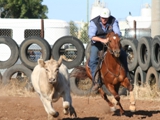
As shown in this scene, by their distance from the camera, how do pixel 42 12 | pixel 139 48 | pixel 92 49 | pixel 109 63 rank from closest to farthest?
pixel 109 63
pixel 92 49
pixel 139 48
pixel 42 12

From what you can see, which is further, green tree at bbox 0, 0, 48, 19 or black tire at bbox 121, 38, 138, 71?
green tree at bbox 0, 0, 48, 19

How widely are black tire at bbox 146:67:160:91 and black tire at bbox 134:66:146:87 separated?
0.32 metres

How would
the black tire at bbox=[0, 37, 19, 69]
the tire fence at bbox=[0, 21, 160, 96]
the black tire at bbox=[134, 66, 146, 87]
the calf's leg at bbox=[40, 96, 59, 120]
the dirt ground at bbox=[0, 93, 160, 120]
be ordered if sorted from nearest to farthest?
the calf's leg at bbox=[40, 96, 59, 120]
the dirt ground at bbox=[0, 93, 160, 120]
the tire fence at bbox=[0, 21, 160, 96]
the black tire at bbox=[134, 66, 146, 87]
the black tire at bbox=[0, 37, 19, 69]

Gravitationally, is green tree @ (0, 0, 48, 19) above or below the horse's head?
above

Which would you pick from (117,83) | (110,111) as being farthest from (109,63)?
(110,111)

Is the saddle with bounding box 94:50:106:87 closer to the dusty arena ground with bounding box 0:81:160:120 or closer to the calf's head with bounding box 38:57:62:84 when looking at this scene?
the dusty arena ground with bounding box 0:81:160:120

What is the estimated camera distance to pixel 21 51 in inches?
754

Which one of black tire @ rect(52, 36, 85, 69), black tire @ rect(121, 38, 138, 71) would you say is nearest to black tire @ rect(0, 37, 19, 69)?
black tire @ rect(52, 36, 85, 69)

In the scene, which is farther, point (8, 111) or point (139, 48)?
point (139, 48)

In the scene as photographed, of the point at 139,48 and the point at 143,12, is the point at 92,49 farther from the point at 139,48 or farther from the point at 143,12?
the point at 143,12

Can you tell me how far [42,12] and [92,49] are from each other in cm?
4964

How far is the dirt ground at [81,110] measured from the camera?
462 inches

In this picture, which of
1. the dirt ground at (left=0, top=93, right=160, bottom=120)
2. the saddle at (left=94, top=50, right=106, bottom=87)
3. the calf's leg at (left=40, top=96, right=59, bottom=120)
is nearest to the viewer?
the calf's leg at (left=40, top=96, right=59, bottom=120)

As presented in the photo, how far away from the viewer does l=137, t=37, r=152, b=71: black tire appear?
1765 cm
